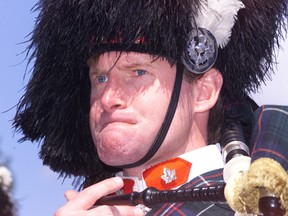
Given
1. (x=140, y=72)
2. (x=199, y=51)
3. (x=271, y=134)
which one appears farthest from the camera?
(x=199, y=51)

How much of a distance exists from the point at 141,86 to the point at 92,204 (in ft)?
2.64

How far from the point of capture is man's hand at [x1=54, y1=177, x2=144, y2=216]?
11.3 ft

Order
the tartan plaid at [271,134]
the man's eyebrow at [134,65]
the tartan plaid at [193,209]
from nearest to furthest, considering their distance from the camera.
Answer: the tartan plaid at [271,134], the tartan plaid at [193,209], the man's eyebrow at [134,65]

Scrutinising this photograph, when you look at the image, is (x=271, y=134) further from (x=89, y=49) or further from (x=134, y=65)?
(x=89, y=49)

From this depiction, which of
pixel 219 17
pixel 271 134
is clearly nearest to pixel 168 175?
pixel 271 134

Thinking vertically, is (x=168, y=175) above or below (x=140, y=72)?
below

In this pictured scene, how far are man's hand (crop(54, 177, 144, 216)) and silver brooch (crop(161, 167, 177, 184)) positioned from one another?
1.19ft

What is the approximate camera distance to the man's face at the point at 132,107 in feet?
12.5

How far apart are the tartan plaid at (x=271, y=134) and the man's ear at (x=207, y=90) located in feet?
1.54

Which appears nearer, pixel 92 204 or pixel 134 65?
pixel 92 204

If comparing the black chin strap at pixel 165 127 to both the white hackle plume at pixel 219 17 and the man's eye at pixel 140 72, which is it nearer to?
the man's eye at pixel 140 72

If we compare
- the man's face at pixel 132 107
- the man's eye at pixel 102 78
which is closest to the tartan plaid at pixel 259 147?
the man's face at pixel 132 107

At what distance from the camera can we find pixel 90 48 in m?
4.21

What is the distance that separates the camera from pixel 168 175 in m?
3.83
